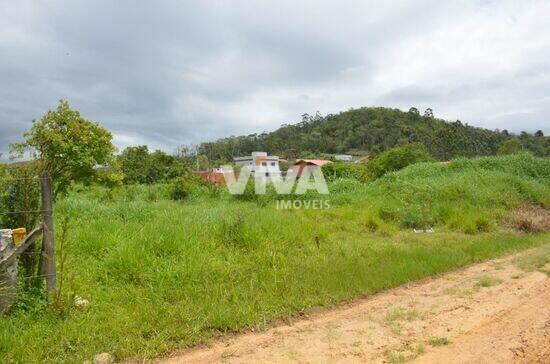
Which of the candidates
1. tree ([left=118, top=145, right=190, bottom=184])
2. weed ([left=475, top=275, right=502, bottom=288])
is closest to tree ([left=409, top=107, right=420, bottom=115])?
tree ([left=118, top=145, right=190, bottom=184])

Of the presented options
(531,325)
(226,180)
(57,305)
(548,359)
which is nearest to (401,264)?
(531,325)

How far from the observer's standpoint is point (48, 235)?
4.33 meters

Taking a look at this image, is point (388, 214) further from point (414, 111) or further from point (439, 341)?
point (414, 111)

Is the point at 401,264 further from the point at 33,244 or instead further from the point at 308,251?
the point at 33,244

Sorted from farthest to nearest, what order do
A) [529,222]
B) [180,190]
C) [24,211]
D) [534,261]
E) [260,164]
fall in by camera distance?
[260,164]
[180,190]
[529,222]
[534,261]
[24,211]

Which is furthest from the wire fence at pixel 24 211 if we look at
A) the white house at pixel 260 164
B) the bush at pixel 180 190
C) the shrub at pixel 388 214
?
the white house at pixel 260 164

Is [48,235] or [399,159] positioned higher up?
[399,159]

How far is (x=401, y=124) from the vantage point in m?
58.7

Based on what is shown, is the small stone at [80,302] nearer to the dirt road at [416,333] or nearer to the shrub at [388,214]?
the dirt road at [416,333]

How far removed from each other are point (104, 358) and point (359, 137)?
60.7 meters

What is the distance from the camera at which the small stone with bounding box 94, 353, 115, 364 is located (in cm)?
344

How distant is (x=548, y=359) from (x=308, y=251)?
416 centimetres

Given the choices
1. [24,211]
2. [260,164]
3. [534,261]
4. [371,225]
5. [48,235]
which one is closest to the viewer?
[48,235]

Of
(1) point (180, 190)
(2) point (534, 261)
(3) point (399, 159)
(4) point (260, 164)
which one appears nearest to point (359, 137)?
(3) point (399, 159)
